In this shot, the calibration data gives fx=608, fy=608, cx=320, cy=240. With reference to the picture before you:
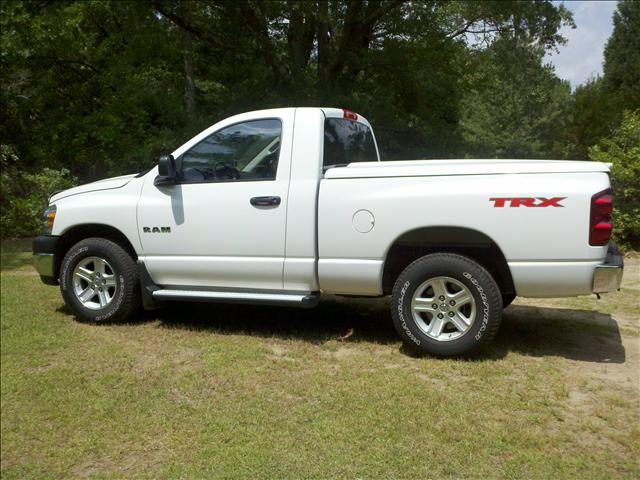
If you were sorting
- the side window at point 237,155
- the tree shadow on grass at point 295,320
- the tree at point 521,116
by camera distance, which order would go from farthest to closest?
the tree at point 521,116, the tree shadow on grass at point 295,320, the side window at point 237,155

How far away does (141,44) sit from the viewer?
16500 millimetres

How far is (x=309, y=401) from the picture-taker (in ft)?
12.9

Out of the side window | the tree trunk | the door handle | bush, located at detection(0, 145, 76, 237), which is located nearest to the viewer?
the door handle

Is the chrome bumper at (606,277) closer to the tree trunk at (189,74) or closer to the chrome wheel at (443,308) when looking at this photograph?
the chrome wheel at (443,308)

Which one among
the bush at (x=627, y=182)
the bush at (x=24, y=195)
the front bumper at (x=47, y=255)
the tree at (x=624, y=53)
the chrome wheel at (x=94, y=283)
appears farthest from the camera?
the tree at (x=624, y=53)

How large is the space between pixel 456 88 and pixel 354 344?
14.5 meters

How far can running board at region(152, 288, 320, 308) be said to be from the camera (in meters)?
4.98

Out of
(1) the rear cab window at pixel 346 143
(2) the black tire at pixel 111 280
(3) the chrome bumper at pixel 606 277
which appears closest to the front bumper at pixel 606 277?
(3) the chrome bumper at pixel 606 277

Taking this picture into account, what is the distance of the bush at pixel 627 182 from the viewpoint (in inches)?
420

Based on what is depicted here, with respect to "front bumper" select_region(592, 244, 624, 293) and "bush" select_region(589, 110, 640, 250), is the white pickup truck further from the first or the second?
"bush" select_region(589, 110, 640, 250)

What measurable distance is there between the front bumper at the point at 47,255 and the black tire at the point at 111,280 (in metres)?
0.18

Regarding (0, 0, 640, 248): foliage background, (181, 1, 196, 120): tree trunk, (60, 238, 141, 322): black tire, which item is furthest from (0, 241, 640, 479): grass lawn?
(181, 1, 196, 120): tree trunk

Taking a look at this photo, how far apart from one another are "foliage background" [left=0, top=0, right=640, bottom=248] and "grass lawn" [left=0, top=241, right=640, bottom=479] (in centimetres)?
970

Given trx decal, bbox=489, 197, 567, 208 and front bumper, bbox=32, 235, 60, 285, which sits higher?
trx decal, bbox=489, 197, 567, 208
